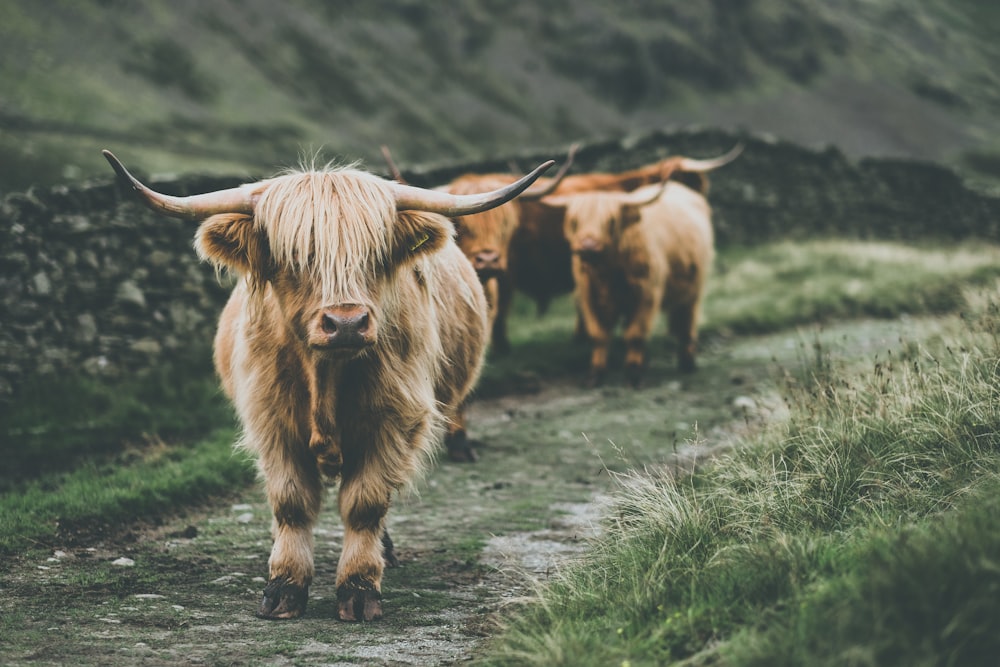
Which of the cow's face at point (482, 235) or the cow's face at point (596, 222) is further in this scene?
the cow's face at point (596, 222)

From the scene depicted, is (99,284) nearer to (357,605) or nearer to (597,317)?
(597,317)

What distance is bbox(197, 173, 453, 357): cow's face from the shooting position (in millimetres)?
3246

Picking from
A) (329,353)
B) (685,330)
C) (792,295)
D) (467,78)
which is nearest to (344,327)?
(329,353)

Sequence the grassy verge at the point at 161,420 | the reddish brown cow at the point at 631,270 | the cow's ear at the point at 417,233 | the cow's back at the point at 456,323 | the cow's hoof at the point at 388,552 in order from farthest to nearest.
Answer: the reddish brown cow at the point at 631,270 < the grassy verge at the point at 161,420 < the cow's back at the point at 456,323 < the cow's hoof at the point at 388,552 < the cow's ear at the point at 417,233

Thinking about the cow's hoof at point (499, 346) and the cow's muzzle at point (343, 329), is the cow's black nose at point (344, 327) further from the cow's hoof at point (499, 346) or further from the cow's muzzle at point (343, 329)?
the cow's hoof at point (499, 346)

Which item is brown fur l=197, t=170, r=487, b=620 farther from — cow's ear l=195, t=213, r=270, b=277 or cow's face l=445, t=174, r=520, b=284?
cow's face l=445, t=174, r=520, b=284

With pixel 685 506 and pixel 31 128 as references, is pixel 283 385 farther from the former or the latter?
pixel 31 128

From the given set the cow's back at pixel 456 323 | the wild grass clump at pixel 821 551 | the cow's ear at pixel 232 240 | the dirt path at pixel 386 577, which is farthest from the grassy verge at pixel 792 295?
the cow's ear at pixel 232 240

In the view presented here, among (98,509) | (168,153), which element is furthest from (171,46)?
(98,509)

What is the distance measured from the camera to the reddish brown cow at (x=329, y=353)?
11.2 feet

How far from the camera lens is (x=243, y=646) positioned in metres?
3.19

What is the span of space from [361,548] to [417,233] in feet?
3.94

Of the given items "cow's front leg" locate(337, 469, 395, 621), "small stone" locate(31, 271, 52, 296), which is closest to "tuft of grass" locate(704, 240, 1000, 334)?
"small stone" locate(31, 271, 52, 296)

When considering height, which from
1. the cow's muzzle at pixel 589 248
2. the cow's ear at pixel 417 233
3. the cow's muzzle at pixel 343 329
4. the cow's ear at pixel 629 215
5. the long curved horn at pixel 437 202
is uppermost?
the long curved horn at pixel 437 202
